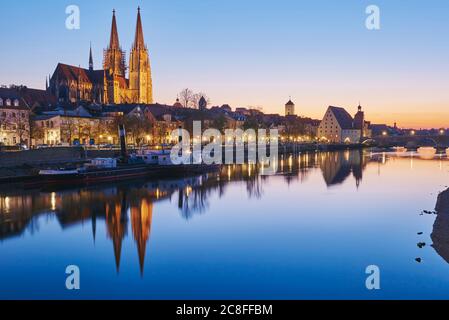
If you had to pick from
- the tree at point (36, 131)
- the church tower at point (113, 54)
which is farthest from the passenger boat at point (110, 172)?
the church tower at point (113, 54)

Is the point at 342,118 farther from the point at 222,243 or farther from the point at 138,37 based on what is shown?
the point at 222,243

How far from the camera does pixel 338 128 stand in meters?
142

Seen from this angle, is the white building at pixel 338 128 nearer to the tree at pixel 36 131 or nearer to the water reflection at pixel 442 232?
the tree at pixel 36 131

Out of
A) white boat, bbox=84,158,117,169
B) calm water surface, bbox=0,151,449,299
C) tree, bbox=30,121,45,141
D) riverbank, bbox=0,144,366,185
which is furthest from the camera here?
tree, bbox=30,121,45,141

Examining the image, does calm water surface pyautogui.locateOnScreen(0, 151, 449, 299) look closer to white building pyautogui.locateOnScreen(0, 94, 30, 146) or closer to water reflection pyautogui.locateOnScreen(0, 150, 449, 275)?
water reflection pyautogui.locateOnScreen(0, 150, 449, 275)

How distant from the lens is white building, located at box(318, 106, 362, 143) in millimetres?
142125

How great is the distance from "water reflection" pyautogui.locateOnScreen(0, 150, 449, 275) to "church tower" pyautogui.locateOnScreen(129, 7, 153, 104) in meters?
84.5

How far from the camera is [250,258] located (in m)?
17.3

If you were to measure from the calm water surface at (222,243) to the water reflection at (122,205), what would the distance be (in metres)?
0.08

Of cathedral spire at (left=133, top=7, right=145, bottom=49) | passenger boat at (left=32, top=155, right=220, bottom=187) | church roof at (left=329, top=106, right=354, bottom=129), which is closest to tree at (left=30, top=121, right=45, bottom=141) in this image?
passenger boat at (left=32, top=155, right=220, bottom=187)

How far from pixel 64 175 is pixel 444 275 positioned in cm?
3112
